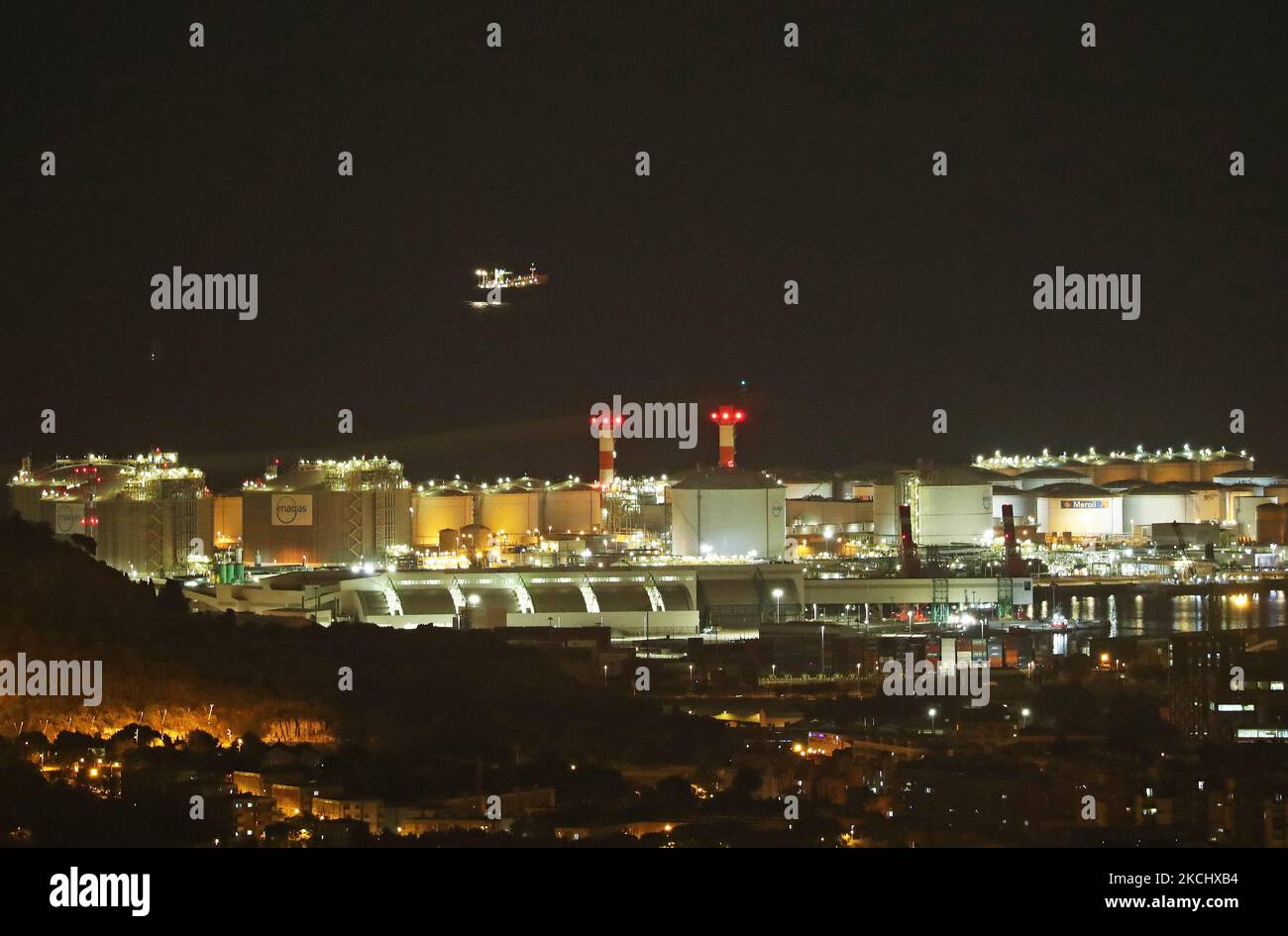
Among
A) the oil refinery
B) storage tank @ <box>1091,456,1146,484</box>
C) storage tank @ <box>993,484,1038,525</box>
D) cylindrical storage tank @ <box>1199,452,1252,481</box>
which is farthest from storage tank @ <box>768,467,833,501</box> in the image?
cylindrical storage tank @ <box>1199,452,1252,481</box>

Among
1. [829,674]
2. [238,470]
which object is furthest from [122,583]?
[238,470]

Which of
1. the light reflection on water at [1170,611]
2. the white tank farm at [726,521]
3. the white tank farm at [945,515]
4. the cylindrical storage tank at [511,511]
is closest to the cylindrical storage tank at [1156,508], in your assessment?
the white tank farm at [945,515]

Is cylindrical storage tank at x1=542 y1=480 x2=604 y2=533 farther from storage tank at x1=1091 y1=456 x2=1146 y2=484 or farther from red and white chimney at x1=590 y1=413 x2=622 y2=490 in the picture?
storage tank at x1=1091 y1=456 x2=1146 y2=484

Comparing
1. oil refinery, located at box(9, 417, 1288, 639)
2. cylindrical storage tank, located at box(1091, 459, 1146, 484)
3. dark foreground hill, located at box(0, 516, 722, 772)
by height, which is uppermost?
cylindrical storage tank, located at box(1091, 459, 1146, 484)

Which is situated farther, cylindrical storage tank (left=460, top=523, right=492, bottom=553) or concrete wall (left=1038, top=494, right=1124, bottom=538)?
concrete wall (left=1038, top=494, right=1124, bottom=538)

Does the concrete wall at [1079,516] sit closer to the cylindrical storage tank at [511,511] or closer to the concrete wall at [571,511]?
the concrete wall at [571,511]
